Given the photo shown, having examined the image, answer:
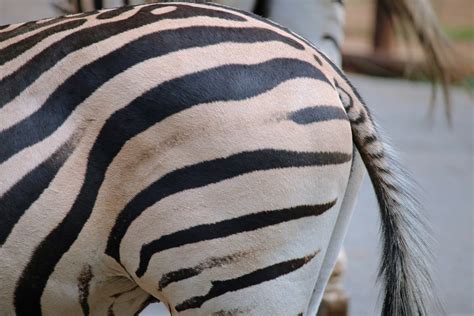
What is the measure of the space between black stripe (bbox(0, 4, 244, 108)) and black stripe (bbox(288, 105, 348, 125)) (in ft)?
0.78

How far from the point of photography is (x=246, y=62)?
186 centimetres

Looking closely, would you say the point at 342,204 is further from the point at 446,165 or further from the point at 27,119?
the point at 446,165

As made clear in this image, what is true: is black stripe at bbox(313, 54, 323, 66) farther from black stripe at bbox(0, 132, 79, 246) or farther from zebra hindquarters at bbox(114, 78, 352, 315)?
black stripe at bbox(0, 132, 79, 246)

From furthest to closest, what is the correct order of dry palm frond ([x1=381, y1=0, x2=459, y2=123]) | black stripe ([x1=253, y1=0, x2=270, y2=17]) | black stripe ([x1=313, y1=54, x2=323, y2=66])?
dry palm frond ([x1=381, y1=0, x2=459, y2=123]), black stripe ([x1=253, y1=0, x2=270, y2=17]), black stripe ([x1=313, y1=54, x2=323, y2=66])

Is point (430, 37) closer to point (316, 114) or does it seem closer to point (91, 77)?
point (316, 114)

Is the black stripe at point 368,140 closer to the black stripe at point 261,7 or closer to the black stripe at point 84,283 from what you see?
the black stripe at point 84,283

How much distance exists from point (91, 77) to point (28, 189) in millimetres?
241

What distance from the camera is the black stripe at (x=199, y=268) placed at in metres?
1.83

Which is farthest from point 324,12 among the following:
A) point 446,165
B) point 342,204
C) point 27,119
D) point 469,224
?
point 446,165

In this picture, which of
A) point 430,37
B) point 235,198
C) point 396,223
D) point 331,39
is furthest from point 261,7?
point 235,198

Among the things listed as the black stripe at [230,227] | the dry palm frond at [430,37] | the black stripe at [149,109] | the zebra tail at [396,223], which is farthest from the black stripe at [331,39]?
the black stripe at [230,227]

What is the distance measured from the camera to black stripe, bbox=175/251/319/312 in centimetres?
183

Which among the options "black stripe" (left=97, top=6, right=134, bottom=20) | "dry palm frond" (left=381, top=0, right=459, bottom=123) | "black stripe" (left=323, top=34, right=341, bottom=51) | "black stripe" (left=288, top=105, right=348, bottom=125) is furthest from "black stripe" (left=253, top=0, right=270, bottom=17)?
"black stripe" (left=288, top=105, right=348, bottom=125)

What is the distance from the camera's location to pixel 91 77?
1.88m
